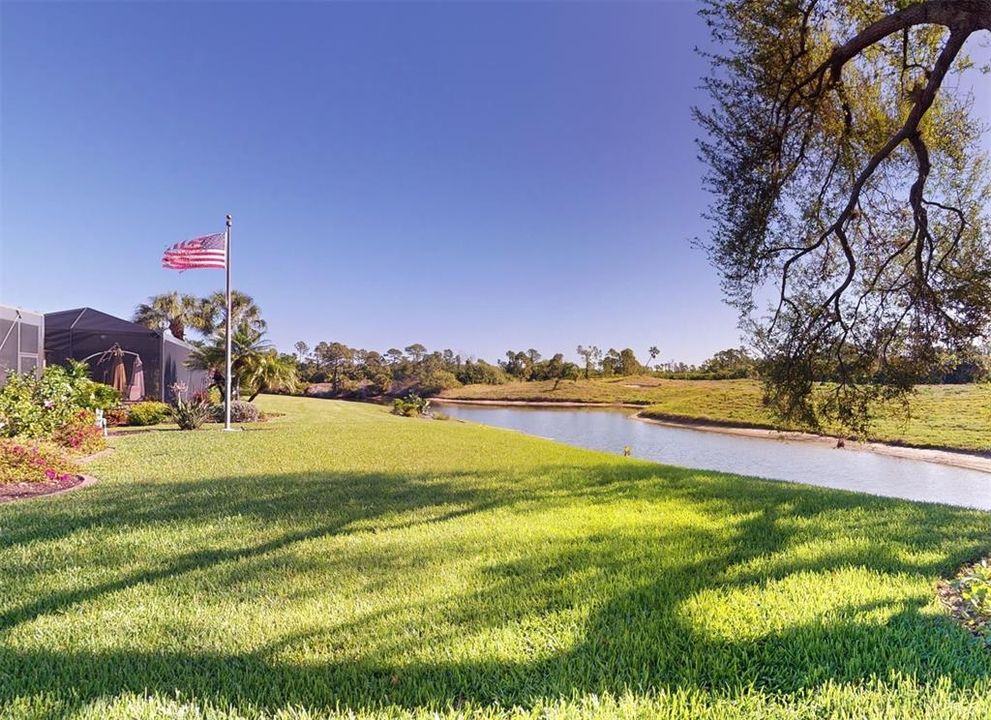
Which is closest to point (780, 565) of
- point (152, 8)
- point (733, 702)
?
point (733, 702)

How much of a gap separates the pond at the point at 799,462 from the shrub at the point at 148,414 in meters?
14.2

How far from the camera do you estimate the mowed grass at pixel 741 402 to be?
6439 mm

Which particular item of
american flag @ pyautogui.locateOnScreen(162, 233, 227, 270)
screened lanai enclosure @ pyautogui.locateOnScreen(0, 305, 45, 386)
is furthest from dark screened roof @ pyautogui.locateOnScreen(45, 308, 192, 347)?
american flag @ pyautogui.locateOnScreen(162, 233, 227, 270)

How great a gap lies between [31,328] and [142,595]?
→ 13.7m

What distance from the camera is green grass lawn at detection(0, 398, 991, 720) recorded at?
174 cm

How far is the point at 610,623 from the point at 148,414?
15958mm

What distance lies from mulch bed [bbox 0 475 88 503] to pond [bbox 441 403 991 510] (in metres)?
12.8

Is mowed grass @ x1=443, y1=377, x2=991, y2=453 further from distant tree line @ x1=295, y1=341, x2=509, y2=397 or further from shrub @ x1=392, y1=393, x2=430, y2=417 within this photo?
shrub @ x1=392, y1=393, x2=430, y2=417

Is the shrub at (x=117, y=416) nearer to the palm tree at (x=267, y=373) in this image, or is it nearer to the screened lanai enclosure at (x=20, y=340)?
the screened lanai enclosure at (x=20, y=340)

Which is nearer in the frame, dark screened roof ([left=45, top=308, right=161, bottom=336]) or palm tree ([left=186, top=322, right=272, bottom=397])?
dark screened roof ([left=45, top=308, right=161, bottom=336])

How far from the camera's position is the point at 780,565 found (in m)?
3.00

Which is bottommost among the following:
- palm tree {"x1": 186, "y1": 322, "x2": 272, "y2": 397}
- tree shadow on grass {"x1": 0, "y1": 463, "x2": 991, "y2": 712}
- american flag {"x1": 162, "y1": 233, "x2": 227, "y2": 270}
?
tree shadow on grass {"x1": 0, "y1": 463, "x2": 991, "y2": 712}

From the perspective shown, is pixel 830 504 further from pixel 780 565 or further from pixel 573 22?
pixel 573 22

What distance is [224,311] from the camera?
27.6 meters
